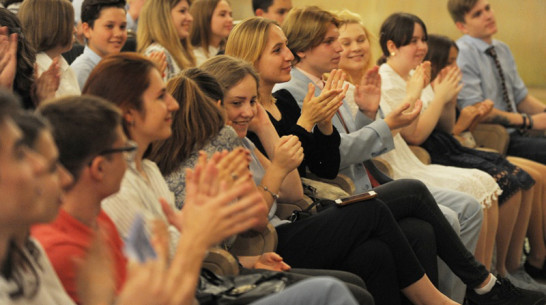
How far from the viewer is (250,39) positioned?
10.6ft

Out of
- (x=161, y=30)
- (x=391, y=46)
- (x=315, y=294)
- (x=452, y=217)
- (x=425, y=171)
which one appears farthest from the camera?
(x=161, y=30)

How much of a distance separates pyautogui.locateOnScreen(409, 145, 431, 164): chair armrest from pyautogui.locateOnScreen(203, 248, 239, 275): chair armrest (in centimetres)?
190

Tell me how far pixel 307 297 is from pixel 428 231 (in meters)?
1.27

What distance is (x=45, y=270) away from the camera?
1.48 metres

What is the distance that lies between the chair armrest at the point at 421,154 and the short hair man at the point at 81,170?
2.41 meters

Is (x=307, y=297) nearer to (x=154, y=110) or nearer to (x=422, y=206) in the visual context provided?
(x=154, y=110)

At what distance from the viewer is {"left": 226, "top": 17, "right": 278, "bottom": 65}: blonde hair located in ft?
10.5

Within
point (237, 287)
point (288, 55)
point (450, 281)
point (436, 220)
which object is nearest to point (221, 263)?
point (237, 287)

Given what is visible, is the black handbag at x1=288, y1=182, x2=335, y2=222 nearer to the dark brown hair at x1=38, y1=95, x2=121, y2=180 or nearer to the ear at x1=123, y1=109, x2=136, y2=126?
the ear at x1=123, y1=109, x2=136, y2=126

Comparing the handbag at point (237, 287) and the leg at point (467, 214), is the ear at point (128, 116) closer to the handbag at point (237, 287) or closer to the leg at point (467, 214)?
the handbag at point (237, 287)

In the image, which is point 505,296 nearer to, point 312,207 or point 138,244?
point 312,207

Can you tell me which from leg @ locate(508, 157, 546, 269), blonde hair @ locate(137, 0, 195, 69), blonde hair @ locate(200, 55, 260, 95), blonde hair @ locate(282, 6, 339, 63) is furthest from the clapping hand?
blonde hair @ locate(137, 0, 195, 69)

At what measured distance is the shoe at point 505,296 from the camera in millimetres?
2990

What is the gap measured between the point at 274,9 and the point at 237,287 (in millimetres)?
3379
